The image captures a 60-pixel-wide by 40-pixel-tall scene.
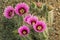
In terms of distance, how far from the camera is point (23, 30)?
227 centimetres

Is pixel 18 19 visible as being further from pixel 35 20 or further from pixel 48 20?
pixel 48 20

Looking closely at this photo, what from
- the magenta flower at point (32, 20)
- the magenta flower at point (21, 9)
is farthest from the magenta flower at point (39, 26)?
the magenta flower at point (21, 9)

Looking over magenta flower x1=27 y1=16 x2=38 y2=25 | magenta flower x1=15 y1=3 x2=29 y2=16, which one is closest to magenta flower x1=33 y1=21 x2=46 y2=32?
magenta flower x1=27 y1=16 x2=38 y2=25

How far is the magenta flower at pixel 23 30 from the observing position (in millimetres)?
2260

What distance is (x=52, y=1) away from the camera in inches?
130

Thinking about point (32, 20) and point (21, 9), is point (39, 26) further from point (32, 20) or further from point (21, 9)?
point (21, 9)

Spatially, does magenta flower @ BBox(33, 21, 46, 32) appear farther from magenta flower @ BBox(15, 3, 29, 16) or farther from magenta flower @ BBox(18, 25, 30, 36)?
magenta flower @ BBox(15, 3, 29, 16)

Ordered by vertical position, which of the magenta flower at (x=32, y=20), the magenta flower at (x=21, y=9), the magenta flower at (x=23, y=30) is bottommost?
the magenta flower at (x=23, y=30)

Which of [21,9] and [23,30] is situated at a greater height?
[21,9]

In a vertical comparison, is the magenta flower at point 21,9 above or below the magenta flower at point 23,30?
above

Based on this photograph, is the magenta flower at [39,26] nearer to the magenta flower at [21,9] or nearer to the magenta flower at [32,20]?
the magenta flower at [32,20]

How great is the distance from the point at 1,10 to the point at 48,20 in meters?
0.71

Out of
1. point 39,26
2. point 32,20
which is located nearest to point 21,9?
point 32,20

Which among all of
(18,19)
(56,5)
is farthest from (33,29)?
(56,5)
